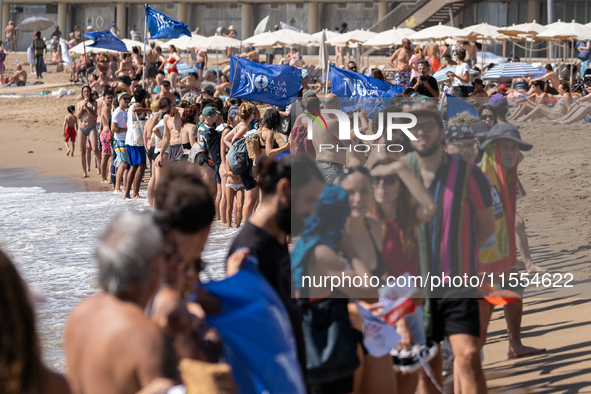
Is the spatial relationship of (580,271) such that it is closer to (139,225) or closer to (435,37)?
(139,225)

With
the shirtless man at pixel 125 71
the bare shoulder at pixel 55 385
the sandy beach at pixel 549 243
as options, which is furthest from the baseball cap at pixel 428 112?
the shirtless man at pixel 125 71

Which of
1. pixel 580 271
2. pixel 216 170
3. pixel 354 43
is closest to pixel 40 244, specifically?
pixel 216 170

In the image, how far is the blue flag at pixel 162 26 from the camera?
15.1 m

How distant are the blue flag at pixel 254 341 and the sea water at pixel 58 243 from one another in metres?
3.38

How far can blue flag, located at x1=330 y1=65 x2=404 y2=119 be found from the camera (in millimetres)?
9727

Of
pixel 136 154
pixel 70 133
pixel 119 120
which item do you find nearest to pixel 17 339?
pixel 136 154

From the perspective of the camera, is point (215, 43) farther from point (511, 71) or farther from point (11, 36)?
point (11, 36)

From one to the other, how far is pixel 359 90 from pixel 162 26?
6.86 meters

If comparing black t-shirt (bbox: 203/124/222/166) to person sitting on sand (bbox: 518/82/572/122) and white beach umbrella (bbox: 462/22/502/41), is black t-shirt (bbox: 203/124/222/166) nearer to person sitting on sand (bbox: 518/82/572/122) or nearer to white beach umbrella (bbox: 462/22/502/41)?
person sitting on sand (bbox: 518/82/572/122)

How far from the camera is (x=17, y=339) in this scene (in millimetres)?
1873

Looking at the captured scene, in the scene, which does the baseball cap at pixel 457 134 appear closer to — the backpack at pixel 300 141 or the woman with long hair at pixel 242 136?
the backpack at pixel 300 141

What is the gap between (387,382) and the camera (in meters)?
3.35

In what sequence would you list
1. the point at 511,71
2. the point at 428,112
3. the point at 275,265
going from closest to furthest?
the point at 275,265
the point at 428,112
the point at 511,71

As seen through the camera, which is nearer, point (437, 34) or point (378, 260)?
point (378, 260)
